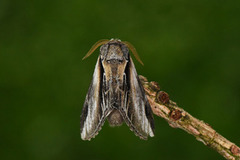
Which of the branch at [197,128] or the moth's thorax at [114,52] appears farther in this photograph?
the moth's thorax at [114,52]

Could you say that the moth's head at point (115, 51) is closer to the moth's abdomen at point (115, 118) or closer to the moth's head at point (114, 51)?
the moth's head at point (114, 51)

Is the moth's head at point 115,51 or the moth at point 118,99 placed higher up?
the moth's head at point 115,51

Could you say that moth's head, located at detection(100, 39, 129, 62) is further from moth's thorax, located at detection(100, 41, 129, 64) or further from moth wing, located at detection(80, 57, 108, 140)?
moth wing, located at detection(80, 57, 108, 140)

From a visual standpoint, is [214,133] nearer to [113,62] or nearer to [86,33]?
[113,62]

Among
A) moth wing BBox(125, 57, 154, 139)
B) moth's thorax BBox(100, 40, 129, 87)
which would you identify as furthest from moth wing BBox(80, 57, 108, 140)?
moth wing BBox(125, 57, 154, 139)

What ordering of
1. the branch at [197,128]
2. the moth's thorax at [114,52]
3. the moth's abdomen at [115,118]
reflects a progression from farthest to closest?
1. the moth's thorax at [114,52]
2. the moth's abdomen at [115,118]
3. the branch at [197,128]

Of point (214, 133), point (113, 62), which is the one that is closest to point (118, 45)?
point (113, 62)

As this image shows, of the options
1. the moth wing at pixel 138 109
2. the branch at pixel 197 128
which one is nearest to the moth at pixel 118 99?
the moth wing at pixel 138 109

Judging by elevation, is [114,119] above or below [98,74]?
below
